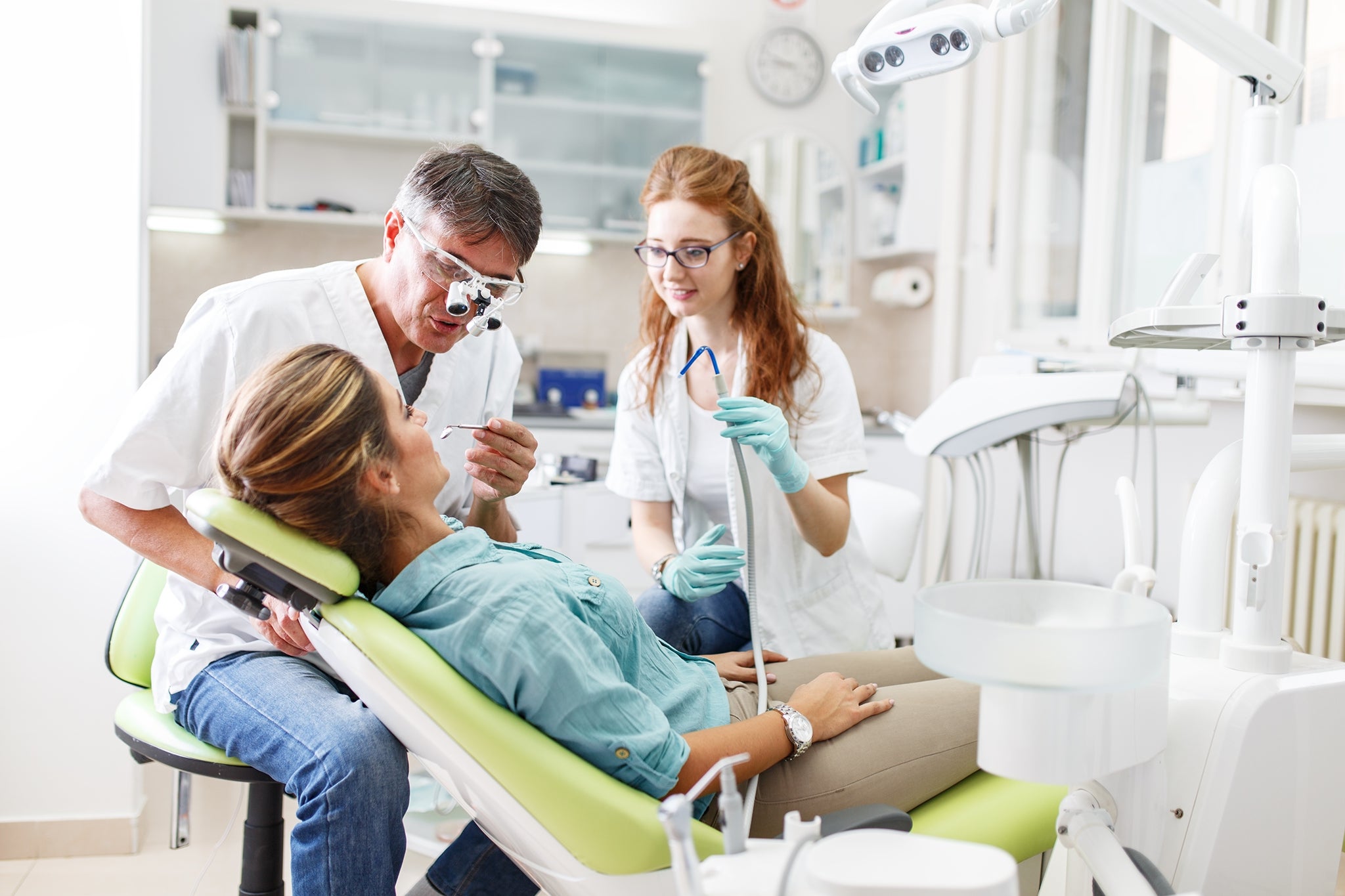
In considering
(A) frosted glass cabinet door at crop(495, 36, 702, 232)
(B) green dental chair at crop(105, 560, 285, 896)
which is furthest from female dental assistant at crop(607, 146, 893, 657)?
(A) frosted glass cabinet door at crop(495, 36, 702, 232)

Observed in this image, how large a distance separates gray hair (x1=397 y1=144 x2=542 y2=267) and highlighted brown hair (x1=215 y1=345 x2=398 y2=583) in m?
0.33

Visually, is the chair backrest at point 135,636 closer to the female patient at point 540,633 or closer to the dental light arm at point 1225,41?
the female patient at point 540,633

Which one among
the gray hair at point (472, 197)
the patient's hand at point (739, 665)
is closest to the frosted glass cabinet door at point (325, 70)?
the gray hair at point (472, 197)

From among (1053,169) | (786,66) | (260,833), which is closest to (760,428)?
(260,833)

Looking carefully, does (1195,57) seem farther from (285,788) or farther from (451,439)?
(285,788)

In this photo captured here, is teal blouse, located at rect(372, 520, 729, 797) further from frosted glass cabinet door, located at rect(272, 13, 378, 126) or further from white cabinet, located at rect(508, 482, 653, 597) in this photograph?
frosted glass cabinet door, located at rect(272, 13, 378, 126)

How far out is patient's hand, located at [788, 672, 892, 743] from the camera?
1139mm

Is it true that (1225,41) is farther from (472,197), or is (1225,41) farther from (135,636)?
(135,636)

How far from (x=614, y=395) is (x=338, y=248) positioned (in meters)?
1.20

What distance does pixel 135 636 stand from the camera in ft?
4.56

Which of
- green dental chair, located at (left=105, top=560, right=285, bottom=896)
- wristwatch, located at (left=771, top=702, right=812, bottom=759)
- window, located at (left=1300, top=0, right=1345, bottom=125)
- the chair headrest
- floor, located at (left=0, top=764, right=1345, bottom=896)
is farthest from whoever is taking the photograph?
window, located at (left=1300, top=0, right=1345, bottom=125)

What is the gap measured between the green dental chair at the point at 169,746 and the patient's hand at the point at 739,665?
1.91 feet

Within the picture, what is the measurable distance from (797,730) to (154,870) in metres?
1.53

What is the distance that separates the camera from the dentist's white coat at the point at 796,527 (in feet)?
5.41
